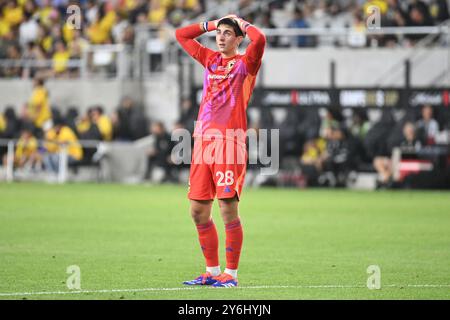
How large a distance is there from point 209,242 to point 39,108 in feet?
73.2

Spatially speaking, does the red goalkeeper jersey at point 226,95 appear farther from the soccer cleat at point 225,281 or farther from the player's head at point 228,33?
the soccer cleat at point 225,281

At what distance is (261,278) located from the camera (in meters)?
10.9

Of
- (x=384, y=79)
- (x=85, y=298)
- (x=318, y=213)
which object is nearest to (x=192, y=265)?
Result: (x=85, y=298)

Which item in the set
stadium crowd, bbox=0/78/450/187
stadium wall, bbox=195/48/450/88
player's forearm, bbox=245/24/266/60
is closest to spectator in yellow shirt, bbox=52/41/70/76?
stadium crowd, bbox=0/78/450/187

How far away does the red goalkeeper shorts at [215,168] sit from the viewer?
1022cm

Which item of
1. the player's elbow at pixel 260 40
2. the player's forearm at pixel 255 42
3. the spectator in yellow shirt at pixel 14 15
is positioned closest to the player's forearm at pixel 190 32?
the player's forearm at pixel 255 42

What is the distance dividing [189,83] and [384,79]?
18.4 feet

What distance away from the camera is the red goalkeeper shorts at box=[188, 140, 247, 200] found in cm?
1022

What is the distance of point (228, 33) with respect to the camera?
10.3 meters

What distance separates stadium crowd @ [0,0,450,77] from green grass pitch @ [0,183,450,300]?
5.76 metres

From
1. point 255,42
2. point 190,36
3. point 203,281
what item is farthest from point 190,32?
point 203,281

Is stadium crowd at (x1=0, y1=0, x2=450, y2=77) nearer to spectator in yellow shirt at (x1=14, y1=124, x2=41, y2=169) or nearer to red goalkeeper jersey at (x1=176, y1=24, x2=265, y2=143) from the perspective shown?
spectator in yellow shirt at (x1=14, y1=124, x2=41, y2=169)

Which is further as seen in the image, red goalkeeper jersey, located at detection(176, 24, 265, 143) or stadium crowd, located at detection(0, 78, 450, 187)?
stadium crowd, located at detection(0, 78, 450, 187)

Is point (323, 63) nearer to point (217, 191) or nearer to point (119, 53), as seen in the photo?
point (119, 53)
